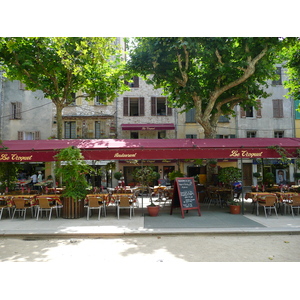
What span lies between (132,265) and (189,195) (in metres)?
5.07

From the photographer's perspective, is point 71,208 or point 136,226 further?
point 71,208

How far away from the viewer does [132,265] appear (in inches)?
195

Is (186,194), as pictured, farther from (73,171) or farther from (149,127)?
(149,127)

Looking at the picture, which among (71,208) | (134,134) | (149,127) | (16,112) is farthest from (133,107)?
(71,208)

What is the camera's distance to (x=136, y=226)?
320 inches

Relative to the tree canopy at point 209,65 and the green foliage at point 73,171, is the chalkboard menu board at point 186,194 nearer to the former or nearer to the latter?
the green foliage at point 73,171

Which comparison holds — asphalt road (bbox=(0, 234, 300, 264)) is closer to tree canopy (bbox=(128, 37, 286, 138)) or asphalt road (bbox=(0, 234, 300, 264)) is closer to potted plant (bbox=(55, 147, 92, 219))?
potted plant (bbox=(55, 147, 92, 219))

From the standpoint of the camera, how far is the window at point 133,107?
77.3 ft

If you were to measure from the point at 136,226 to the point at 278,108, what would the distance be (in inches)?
829

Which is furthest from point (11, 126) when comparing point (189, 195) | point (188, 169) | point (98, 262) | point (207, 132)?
point (98, 262)

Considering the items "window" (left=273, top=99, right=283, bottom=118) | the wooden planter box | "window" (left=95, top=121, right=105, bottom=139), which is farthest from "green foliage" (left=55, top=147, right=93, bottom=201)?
"window" (left=273, top=99, right=283, bottom=118)

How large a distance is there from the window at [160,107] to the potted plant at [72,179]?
14.9 meters

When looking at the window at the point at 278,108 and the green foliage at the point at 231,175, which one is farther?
the window at the point at 278,108

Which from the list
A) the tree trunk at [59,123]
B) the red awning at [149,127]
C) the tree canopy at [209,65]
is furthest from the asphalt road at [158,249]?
the red awning at [149,127]
